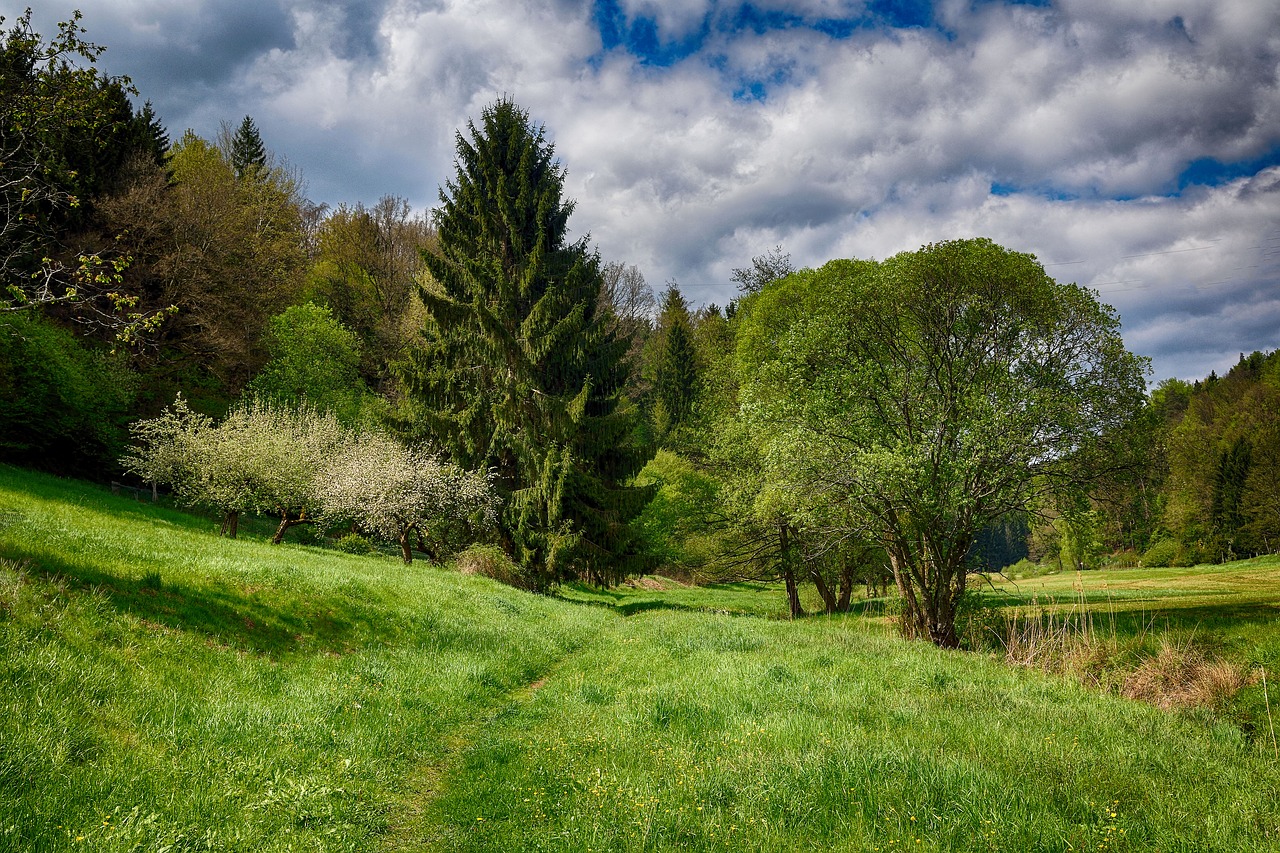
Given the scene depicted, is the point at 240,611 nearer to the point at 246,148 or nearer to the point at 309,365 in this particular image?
the point at 309,365

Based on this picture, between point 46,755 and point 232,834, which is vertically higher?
point 46,755

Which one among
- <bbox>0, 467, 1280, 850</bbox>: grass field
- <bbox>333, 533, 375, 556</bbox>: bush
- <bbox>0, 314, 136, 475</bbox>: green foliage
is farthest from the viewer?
<bbox>333, 533, 375, 556</bbox>: bush

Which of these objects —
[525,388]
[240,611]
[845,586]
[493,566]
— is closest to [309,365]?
Result: [525,388]

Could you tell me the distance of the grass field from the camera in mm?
4488

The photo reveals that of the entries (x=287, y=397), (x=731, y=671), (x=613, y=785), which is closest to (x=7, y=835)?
(x=613, y=785)

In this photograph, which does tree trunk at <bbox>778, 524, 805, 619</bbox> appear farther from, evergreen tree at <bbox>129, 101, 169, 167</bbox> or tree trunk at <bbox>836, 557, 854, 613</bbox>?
evergreen tree at <bbox>129, 101, 169, 167</bbox>

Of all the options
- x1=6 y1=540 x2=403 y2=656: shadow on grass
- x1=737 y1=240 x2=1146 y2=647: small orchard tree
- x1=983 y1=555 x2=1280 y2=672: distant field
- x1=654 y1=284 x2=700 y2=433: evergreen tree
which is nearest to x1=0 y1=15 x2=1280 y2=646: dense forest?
x1=737 y1=240 x2=1146 y2=647: small orchard tree

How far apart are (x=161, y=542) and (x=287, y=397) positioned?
2971cm

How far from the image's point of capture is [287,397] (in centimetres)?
4022

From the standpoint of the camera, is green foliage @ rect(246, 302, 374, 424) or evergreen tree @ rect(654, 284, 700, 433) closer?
green foliage @ rect(246, 302, 374, 424)

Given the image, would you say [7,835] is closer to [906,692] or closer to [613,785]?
[613,785]

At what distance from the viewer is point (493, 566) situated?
25078 millimetres

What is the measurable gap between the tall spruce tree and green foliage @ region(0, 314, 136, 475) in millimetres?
15588

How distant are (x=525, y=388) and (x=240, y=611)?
17.2m
